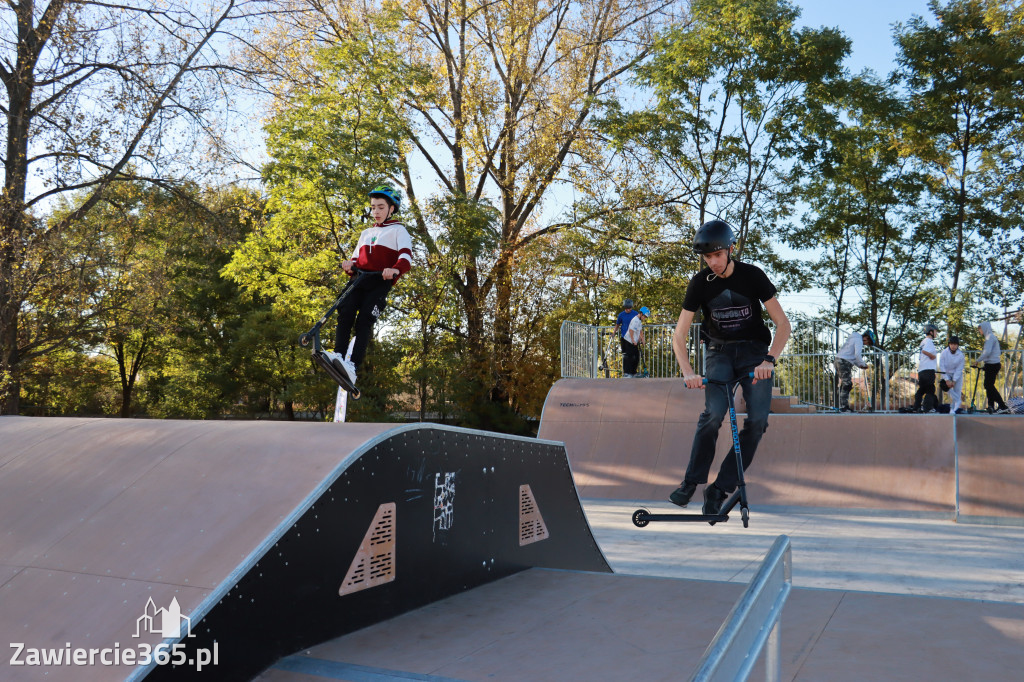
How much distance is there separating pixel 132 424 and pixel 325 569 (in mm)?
2209

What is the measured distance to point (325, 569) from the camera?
3.97 meters

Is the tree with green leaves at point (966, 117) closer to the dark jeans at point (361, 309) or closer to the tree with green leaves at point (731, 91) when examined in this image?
the tree with green leaves at point (731, 91)

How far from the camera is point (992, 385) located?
15.5 metres

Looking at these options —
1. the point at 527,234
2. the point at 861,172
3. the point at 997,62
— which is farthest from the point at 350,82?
the point at 997,62

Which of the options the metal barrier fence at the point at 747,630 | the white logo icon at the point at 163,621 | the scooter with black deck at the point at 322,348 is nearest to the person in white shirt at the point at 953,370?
the scooter with black deck at the point at 322,348

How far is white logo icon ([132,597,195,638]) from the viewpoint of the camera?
3025 millimetres

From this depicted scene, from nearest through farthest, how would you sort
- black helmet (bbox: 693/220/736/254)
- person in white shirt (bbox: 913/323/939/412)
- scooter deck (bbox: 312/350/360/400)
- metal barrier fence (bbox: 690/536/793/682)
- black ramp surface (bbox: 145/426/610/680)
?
metal barrier fence (bbox: 690/536/793/682)
black ramp surface (bbox: 145/426/610/680)
black helmet (bbox: 693/220/736/254)
scooter deck (bbox: 312/350/360/400)
person in white shirt (bbox: 913/323/939/412)

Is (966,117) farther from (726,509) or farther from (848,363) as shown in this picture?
(726,509)

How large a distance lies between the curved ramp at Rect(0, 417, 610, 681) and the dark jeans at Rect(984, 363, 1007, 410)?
547 inches

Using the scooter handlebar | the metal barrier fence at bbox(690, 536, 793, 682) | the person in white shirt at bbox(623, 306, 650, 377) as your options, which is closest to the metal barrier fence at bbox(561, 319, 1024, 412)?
the person in white shirt at bbox(623, 306, 650, 377)

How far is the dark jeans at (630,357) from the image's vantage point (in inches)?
703

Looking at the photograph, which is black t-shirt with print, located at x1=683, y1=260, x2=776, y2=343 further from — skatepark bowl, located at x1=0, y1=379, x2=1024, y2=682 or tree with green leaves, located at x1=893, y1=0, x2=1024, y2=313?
tree with green leaves, located at x1=893, y1=0, x2=1024, y2=313

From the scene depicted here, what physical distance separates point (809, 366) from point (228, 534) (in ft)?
53.0

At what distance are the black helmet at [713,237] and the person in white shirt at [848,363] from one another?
13.5 metres
